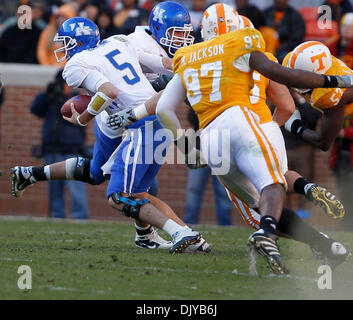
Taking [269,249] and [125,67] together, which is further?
[125,67]

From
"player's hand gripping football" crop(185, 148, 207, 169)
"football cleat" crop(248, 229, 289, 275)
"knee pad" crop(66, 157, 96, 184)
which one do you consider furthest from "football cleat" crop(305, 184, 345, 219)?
"knee pad" crop(66, 157, 96, 184)

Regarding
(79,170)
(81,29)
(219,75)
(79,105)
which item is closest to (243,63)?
(219,75)

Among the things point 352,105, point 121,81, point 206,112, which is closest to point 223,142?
point 206,112

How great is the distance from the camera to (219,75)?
5609mm

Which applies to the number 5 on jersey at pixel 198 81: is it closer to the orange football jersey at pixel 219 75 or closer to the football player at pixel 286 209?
the orange football jersey at pixel 219 75

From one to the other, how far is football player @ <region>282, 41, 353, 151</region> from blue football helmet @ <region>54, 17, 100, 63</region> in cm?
162

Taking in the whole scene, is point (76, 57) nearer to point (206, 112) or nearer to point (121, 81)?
point (121, 81)

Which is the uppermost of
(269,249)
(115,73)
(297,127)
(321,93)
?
(115,73)

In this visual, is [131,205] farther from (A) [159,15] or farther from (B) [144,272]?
(A) [159,15]

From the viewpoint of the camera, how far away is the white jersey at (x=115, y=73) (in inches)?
266

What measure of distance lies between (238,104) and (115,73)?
158 centimetres

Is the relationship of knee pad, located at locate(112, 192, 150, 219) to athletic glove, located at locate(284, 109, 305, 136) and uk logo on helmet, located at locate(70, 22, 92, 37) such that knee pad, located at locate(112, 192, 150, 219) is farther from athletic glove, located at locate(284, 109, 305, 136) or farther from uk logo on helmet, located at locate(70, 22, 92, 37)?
uk logo on helmet, located at locate(70, 22, 92, 37)

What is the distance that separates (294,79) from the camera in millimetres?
5449
